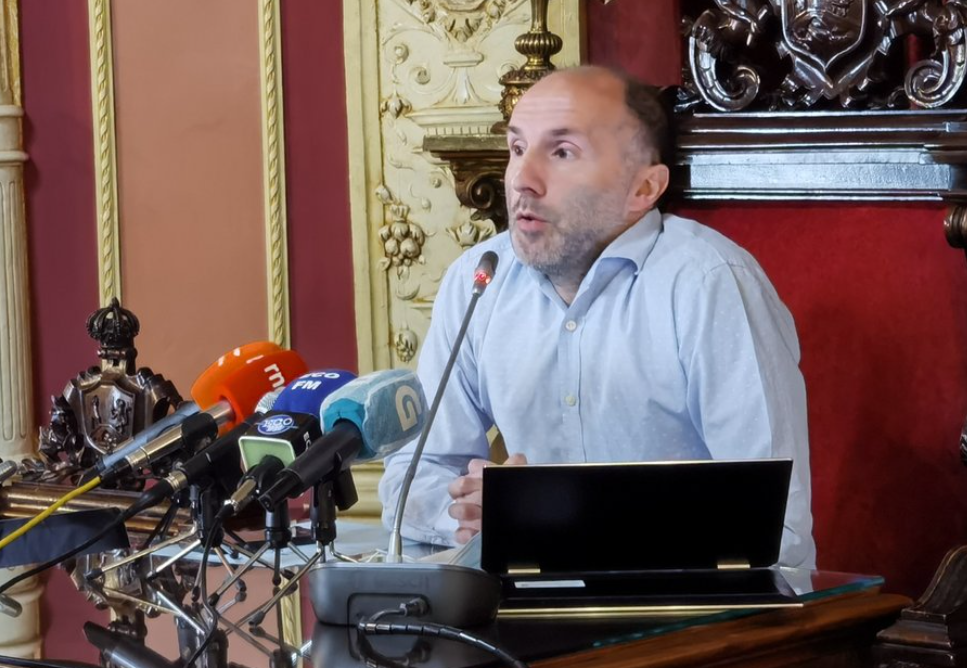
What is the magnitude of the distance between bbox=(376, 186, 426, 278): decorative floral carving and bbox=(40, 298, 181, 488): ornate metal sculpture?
100 centimetres

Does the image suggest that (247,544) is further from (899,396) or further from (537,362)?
(899,396)

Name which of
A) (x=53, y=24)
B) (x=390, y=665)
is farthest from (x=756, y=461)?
(x=53, y=24)

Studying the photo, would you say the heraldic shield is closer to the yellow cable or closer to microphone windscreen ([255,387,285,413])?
microphone windscreen ([255,387,285,413])

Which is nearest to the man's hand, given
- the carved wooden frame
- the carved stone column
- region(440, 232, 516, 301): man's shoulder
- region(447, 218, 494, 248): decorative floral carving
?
region(440, 232, 516, 301): man's shoulder

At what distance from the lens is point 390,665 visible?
1.33 metres

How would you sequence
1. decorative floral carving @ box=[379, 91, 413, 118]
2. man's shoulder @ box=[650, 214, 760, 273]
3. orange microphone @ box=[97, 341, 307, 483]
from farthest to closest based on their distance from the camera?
decorative floral carving @ box=[379, 91, 413, 118]
man's shoulder @ box=[650, 214, 760, 273]
orange microphone @ box=[97, 341, 307, 483]

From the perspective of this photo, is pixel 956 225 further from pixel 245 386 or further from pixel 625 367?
pixel 245 386

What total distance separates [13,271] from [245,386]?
7.69ft

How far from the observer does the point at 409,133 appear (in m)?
3.44

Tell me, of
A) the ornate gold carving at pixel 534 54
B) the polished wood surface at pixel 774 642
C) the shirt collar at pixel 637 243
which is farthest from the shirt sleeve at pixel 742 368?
the ornate gold carving at pixel 534 54

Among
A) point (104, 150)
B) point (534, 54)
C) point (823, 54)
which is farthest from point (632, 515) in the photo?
point (104, 150)

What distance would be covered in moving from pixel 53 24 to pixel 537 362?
1993mm

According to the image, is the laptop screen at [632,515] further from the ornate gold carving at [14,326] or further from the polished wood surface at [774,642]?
the ornate gold carving at [14,326]

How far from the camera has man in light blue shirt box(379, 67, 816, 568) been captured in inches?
85.1
